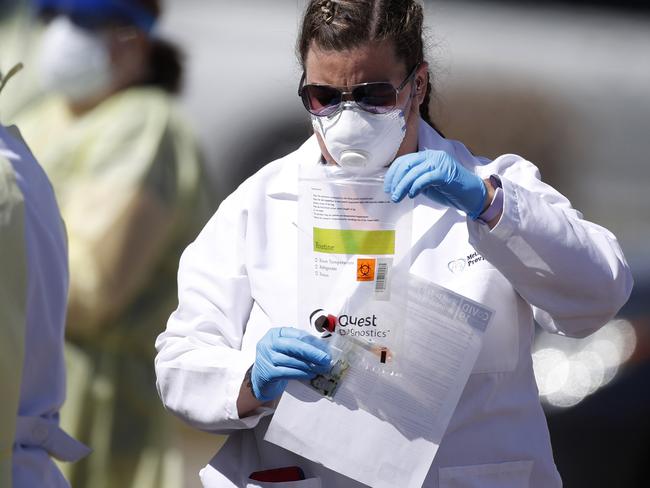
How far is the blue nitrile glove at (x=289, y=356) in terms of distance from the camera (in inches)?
78.7

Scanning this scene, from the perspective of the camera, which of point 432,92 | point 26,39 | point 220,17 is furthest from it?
point 220,17

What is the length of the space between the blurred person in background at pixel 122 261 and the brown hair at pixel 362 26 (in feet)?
5.72

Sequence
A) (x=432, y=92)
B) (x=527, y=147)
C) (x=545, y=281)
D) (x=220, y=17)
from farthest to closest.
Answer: (x=527, y=147) → (x=220, y=17) → (x=432, y=92) → (x=545, y=281)

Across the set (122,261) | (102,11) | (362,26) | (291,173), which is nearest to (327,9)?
(362,26)

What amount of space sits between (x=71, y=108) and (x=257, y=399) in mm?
2276

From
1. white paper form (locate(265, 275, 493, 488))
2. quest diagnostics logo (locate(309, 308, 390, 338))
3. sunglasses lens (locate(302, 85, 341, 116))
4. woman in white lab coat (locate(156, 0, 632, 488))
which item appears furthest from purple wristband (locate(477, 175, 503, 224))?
sunglasses lens (locate(302, 85, 341, 116))

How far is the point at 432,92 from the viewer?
2.56 m

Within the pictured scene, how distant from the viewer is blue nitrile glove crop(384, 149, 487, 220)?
1.97 meters

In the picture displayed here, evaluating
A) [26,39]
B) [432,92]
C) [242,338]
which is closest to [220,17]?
[26,39]

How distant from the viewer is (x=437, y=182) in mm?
1984

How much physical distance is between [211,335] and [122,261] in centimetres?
179

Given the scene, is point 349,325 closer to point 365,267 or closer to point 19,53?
point 365,267

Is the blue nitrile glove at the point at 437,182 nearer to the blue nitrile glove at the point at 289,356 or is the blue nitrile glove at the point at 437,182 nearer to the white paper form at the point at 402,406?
the white paper form at the point at 402,406

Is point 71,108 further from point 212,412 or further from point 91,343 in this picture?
point 212,412
